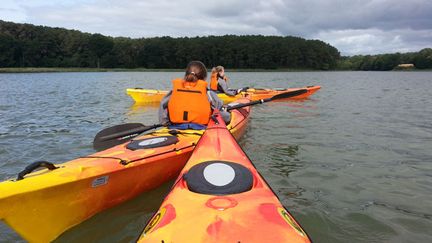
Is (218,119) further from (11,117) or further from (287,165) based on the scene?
(11,117)

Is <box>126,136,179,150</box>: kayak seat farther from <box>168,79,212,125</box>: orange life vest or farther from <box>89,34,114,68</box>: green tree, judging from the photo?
<box>89,34,114,68</box>: green tree

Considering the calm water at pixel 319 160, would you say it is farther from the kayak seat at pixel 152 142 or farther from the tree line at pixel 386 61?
the tree line at pixel 386 61

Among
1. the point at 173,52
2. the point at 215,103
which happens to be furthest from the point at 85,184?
the point at 173,52

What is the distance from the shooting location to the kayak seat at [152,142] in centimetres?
446

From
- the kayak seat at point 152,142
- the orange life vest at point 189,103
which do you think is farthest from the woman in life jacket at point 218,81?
the kayak seat at point 152,142

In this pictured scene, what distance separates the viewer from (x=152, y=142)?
4598 millimetres

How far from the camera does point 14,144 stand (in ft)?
23.9

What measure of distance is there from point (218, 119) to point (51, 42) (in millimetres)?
83813

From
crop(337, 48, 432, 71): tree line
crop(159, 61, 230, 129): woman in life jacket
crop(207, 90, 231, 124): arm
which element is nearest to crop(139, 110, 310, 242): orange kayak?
crop(159, 61, 230, 129): woman in life jacket

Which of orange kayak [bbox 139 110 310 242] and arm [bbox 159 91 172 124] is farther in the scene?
arm [bbox 159 91 172 124]

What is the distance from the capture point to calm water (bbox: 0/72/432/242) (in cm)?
385

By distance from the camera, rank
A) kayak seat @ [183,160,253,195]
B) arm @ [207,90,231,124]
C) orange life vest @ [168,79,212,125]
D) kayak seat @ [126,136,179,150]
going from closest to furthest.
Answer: kayak seat @ [183,160,253,195], kayak seat @ [126,136,179,150], orange life vest @ [168,79,212,125], arm @ [207,90,231,124]

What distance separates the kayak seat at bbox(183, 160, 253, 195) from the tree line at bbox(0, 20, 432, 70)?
257ft

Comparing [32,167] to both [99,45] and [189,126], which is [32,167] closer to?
[189,126]
